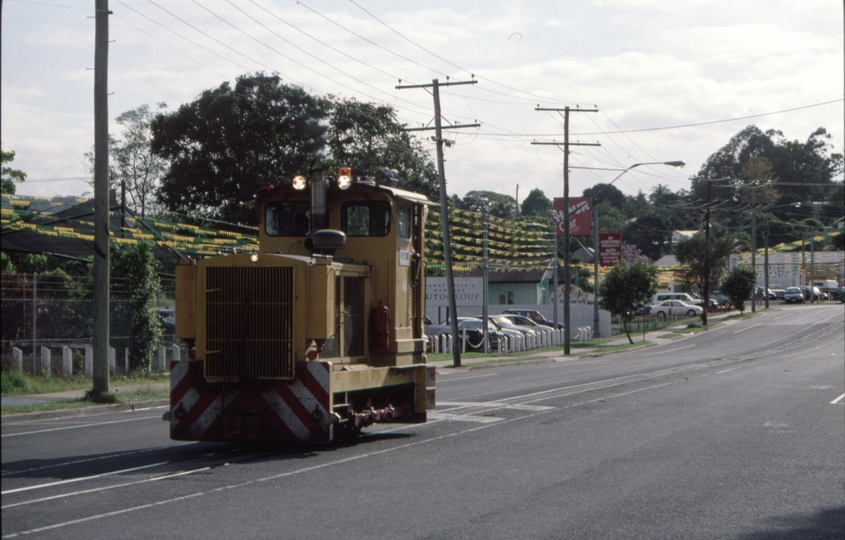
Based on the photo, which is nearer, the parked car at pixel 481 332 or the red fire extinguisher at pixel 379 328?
the red fire extinguisher at pixel 379 328

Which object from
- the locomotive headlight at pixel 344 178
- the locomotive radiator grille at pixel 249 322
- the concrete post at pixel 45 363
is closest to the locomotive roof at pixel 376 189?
the locomotive headlight at pixel 344 178

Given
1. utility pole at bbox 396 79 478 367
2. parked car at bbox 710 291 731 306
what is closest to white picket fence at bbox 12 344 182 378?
utility pole at bbox 396 79 478 367

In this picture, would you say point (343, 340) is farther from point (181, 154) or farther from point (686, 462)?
point (181, 154)

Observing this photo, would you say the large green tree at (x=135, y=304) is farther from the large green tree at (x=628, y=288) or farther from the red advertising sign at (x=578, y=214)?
the large green tree at (x=628, y=288)

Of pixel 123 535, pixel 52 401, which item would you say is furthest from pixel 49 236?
pixel 123 535

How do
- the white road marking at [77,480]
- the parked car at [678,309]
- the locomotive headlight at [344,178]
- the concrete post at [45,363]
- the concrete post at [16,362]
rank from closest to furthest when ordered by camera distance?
the concrete post at [16,362]
the white road marking at [77,480]
the locomotive headlight at [344,178]
the concrete post at [45,363]
the parked car at [678,309]

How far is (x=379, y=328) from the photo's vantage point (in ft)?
40.0

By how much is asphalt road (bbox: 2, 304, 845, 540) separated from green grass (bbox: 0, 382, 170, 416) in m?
0.48

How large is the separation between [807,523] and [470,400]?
11.2 m

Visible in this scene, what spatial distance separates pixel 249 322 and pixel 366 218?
2.46 m

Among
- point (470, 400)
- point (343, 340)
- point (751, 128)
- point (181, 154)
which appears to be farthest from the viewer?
point (751, 128)

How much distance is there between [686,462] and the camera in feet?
37.2

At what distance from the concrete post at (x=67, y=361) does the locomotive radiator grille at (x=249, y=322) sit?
9.27 meters

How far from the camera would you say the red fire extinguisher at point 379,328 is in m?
12.1
